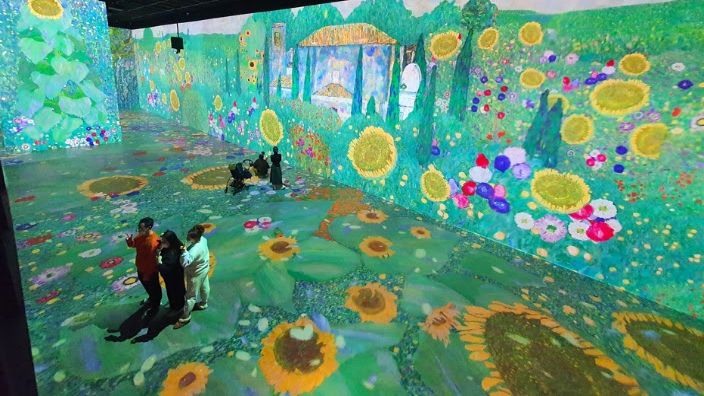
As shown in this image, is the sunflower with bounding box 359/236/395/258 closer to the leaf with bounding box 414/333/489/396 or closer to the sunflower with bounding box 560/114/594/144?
the leaf with bounding box 414/333/489/396

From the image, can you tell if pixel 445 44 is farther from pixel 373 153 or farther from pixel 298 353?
pixel 298 353

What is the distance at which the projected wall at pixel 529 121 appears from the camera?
3.94 metres

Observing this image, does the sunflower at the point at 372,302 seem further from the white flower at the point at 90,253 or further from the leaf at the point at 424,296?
the white flower at the point at 90,253

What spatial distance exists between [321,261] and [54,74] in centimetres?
889

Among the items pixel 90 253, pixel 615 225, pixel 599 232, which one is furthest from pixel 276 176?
pixel 615 225

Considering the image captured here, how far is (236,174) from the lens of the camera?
711 centimetres

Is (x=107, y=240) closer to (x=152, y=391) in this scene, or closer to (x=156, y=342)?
(x=156, y=342)

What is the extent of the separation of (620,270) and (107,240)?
6.60 m

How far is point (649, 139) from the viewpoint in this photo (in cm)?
405

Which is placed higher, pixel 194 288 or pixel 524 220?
pixel 524 220

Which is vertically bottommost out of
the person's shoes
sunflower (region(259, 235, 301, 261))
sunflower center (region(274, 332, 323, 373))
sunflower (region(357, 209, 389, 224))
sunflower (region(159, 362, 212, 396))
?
sunflower (region(159, 362, 212, 396))

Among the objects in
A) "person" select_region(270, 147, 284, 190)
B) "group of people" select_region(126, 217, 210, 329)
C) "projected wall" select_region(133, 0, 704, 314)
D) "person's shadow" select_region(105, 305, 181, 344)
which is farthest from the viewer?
"person" select_region(270, 147, 284, 190)

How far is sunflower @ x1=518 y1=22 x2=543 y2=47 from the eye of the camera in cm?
463

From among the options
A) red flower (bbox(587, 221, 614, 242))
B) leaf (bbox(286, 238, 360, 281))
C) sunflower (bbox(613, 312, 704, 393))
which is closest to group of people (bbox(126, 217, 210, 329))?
leaf (bbox(286, 238, 360, 281))
